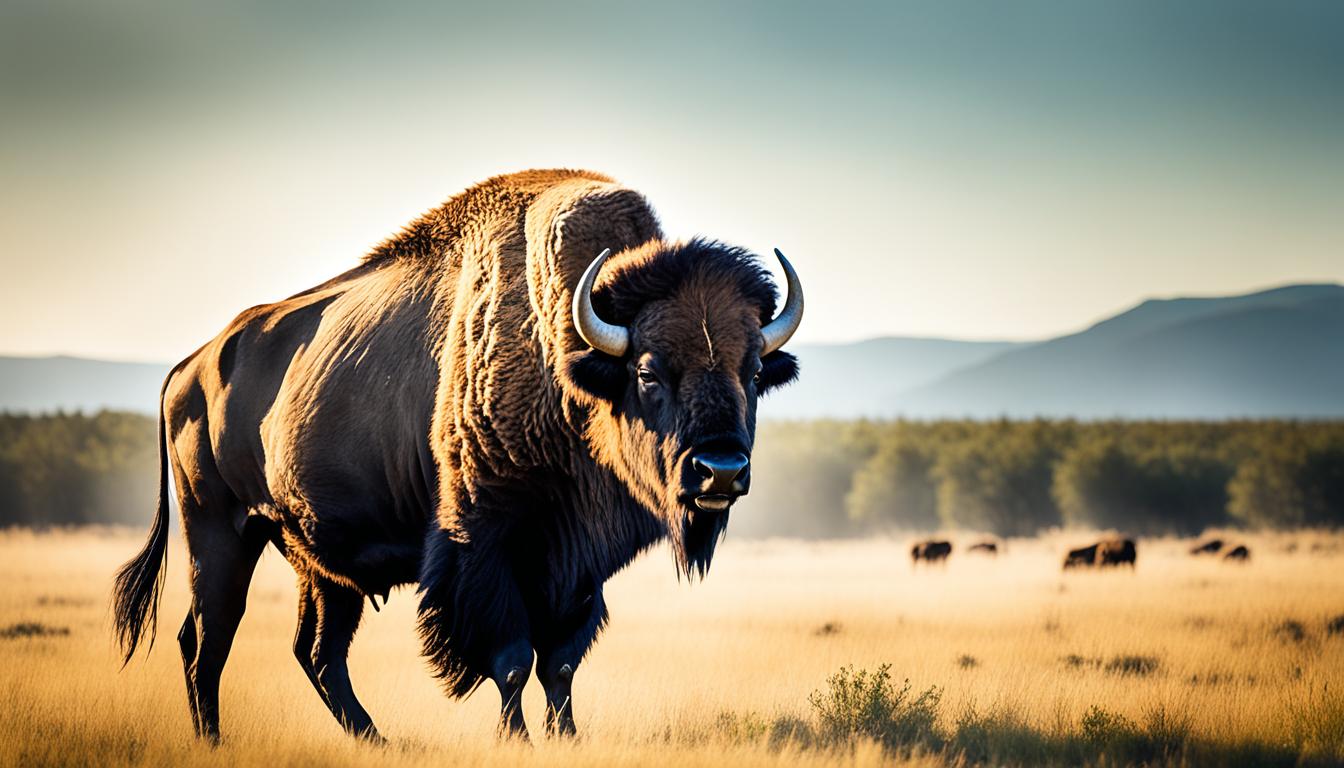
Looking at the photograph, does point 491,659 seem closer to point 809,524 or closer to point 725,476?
point 725,476

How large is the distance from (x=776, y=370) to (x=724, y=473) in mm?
1045

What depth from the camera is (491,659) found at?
679 centimetres

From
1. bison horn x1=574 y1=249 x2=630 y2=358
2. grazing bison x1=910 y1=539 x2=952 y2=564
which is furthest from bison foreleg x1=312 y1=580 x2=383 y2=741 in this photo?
grazing bison x1=910 y1=539 x2=952 y2=564

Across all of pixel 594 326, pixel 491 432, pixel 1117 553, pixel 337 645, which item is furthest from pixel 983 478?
pixel 594 326

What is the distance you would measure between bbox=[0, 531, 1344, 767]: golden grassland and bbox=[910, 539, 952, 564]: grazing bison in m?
5.47

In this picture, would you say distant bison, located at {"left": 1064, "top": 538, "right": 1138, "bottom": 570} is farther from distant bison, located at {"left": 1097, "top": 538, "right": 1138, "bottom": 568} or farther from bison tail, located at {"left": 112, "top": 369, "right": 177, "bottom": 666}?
bison tail, located at {"left": 112, "top": 369, "right": 177, "bottom": 666}

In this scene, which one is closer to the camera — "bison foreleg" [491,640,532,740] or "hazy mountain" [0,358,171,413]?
"bison foreleg" [491,640,532,740]

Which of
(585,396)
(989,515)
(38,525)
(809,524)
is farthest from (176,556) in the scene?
(809,524)

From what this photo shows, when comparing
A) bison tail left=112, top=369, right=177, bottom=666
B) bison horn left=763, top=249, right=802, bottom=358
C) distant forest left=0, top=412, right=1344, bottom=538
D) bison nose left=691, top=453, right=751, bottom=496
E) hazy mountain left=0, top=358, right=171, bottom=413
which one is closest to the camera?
bison nose left=691, top=453, right=751, bottom=496

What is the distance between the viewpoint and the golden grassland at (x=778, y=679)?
6.94 metres

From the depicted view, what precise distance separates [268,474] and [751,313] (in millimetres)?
3336

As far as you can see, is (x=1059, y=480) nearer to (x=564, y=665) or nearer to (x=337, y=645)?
(x=337, y=645)

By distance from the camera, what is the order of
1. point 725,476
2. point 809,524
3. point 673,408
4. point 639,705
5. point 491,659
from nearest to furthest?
1. point 725,476
2. point 673,408
3. point 491,659
4. point 639,705
5. point 809,524

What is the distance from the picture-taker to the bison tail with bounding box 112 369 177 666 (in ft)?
29.1
